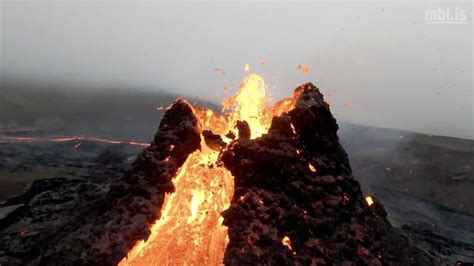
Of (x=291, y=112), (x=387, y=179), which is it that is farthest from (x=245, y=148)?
(x=387, y=179)

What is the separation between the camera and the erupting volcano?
6676mm

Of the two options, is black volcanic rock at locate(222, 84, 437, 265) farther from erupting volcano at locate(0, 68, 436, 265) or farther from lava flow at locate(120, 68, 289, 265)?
lava flow at locate(120, 68, 289, 265)

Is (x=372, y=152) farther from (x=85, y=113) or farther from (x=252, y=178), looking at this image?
(x=252, y=178)

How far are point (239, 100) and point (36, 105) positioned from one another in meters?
39.9

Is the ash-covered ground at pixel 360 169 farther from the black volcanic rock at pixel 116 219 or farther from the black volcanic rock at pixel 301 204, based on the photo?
the black volcanic rock at pixel 301 204

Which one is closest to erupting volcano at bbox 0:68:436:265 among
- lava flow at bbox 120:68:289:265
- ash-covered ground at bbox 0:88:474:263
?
lava flow at bbox 120:68:289:265

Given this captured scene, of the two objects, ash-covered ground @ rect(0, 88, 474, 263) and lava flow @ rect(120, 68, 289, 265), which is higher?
lava flow @ rect(120, 68, 289, 265)

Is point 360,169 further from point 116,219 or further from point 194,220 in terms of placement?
point 116,219

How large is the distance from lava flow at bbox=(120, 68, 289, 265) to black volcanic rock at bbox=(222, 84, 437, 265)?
1.07ft

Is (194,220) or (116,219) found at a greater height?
(116,219)

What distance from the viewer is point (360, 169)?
32.6 metres

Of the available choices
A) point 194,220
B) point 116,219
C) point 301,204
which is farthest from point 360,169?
point 116,219

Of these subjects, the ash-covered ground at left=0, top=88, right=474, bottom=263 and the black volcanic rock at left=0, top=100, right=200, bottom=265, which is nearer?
the black volcanic rock at left=0, top=100, right=200, bottom=265

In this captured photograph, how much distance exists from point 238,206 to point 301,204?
1.12 metres
